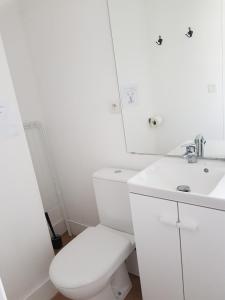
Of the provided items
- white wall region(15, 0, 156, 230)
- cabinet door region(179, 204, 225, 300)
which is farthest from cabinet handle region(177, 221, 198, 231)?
white wall region(15, 0, 156, 230)

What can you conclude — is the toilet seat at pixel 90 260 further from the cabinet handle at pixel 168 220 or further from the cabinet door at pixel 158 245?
the cabinet handle at pixel 168 220

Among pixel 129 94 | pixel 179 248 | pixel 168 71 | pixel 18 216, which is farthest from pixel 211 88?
pixel 18 216

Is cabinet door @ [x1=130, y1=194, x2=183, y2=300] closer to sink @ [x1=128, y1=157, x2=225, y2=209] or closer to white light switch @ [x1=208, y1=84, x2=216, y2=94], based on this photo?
sink @ [x1=128, y1=157, x2=225, y2=209]

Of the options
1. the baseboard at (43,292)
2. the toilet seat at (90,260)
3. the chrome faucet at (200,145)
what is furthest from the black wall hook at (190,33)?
the baseboard at (43,292)

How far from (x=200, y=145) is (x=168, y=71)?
459 millimetres

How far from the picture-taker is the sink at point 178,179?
3.55ft

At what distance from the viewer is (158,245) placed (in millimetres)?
1191

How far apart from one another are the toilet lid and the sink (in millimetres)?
444

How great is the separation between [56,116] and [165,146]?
38.5 inches

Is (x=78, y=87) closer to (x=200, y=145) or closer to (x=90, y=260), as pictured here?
(x=200, y=145)

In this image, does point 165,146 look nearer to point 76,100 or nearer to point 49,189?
point 76,100

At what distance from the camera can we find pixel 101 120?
1.73m

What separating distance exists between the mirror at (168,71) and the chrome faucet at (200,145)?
40 mm

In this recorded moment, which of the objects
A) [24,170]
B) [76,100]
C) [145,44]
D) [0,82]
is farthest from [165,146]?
[0,82]
